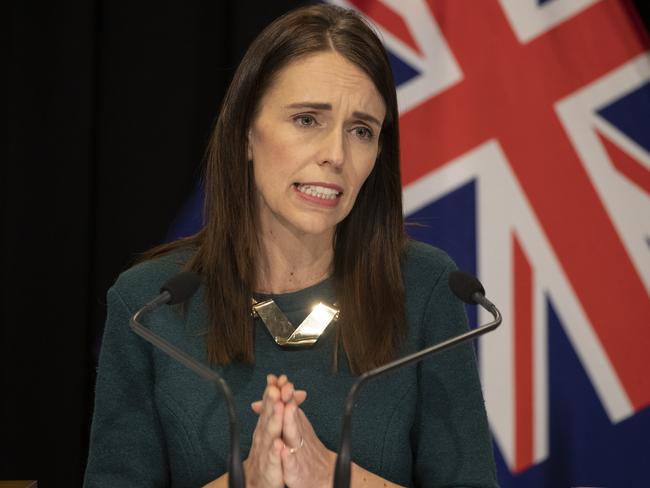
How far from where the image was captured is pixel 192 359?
1.19 meters

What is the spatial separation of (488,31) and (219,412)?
5.07ft

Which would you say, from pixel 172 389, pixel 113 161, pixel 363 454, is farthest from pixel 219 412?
pixel 113 161

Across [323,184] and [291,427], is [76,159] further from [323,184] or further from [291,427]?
[291,427]

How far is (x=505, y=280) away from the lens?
2.63 metres

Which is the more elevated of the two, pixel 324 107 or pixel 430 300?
pixel 324 107

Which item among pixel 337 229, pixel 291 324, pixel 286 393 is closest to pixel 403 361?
pixel 286 393

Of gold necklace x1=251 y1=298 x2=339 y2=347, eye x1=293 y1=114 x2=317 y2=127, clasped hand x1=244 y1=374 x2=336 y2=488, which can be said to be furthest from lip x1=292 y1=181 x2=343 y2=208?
clasped hand x1=244 y1=374 x2=336 y2=488

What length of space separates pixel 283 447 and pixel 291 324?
1.23 feet

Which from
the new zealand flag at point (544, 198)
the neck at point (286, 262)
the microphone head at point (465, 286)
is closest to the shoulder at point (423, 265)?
the neck at point (286, 262)

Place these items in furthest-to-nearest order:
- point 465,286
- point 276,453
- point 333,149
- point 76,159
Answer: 1. point 76,159
2. point 333,149
3. point 465,286
4. point 276,453

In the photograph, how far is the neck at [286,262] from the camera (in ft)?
5.55

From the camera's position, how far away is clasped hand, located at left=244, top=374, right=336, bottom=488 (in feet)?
4.21

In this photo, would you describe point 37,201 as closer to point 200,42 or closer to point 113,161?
point 113,161

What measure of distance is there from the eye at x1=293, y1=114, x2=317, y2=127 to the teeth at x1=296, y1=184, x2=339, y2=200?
106 millimetres
